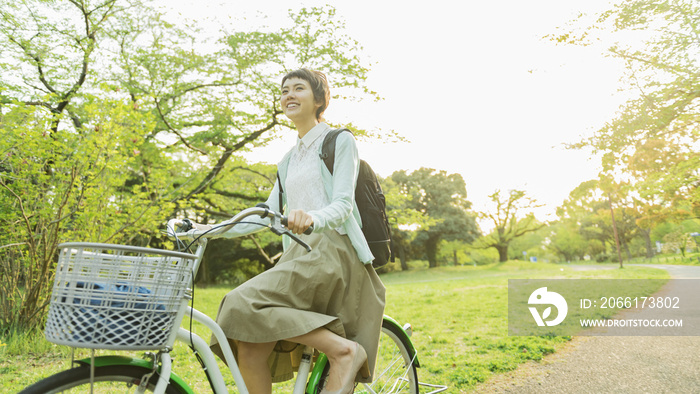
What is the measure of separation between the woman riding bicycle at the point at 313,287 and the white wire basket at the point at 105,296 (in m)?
0.49

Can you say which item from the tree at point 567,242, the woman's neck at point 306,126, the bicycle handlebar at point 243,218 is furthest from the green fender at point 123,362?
the tree at point 567,242

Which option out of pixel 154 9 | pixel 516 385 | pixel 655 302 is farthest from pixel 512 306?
pixel 154 9

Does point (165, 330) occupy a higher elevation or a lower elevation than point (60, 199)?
lower

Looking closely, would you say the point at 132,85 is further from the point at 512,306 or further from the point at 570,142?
the point at 570,142

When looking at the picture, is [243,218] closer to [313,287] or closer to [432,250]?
[313,287]

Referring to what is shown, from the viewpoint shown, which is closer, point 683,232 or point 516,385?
point 516,385

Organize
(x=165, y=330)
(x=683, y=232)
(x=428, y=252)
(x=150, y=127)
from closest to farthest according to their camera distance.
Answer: (x=165, y=330) < (x=150, y=127) < (x=683, y=232) < (x=428, y=252)

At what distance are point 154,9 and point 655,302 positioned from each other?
512 inches

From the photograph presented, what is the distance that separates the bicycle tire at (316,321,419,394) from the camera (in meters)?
2.76

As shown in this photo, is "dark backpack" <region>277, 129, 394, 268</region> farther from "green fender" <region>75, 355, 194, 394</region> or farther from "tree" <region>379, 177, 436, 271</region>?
"tree" <region>379, 177, 436, 271</region>

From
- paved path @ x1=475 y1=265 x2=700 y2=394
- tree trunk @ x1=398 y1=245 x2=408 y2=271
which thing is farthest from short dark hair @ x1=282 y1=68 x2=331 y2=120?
tree trunk @ x1=398 y1=245 x2=408 y2=271

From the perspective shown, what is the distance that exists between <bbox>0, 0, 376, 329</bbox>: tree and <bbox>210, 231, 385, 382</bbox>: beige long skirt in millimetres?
3916

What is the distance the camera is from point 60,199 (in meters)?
5.79

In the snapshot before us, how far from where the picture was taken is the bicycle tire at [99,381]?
136cm
